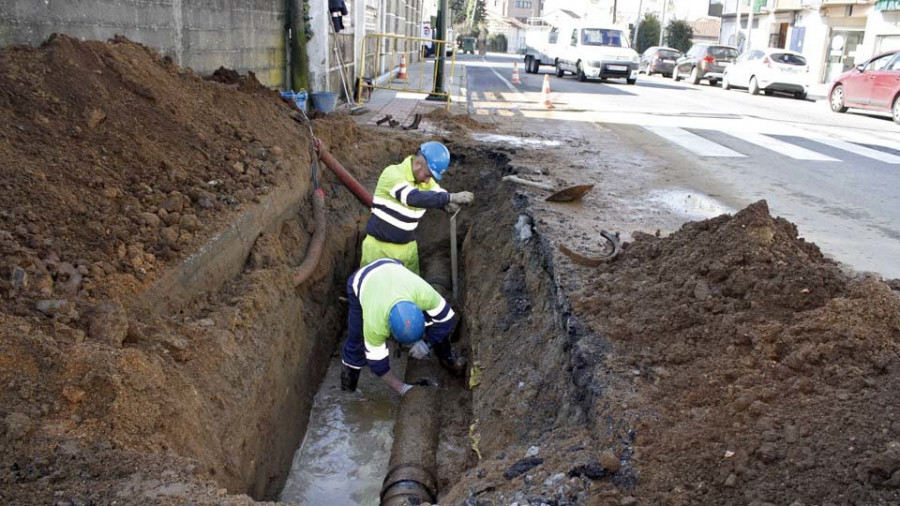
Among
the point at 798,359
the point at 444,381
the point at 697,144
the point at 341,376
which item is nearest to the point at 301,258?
the point at 341,376

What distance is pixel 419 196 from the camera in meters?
5.94

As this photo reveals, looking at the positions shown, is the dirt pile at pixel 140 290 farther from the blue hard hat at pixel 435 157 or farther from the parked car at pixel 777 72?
the parked car at pixel 777 72

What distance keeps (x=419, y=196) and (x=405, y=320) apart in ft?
4.06

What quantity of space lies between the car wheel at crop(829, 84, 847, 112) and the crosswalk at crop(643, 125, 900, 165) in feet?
21.8

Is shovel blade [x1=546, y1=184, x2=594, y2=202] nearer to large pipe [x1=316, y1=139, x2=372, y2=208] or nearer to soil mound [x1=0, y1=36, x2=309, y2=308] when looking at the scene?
large pipe [x1=316, y1=139, x2=372, y2=208]

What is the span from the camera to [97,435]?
285cm

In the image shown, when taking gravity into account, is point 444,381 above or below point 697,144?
below

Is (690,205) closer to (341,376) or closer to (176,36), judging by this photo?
(341,376)

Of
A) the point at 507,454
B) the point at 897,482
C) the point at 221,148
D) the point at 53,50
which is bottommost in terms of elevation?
the point at 507,454

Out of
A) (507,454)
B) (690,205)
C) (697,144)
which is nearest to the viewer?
(507,454)

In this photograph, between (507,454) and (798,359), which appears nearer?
(798,359)

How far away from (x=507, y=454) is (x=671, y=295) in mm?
1312

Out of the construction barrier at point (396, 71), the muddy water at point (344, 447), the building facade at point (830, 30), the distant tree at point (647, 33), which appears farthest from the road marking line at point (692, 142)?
the distant tree at point (647, 33)

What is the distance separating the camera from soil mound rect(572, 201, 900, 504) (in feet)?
7.97
